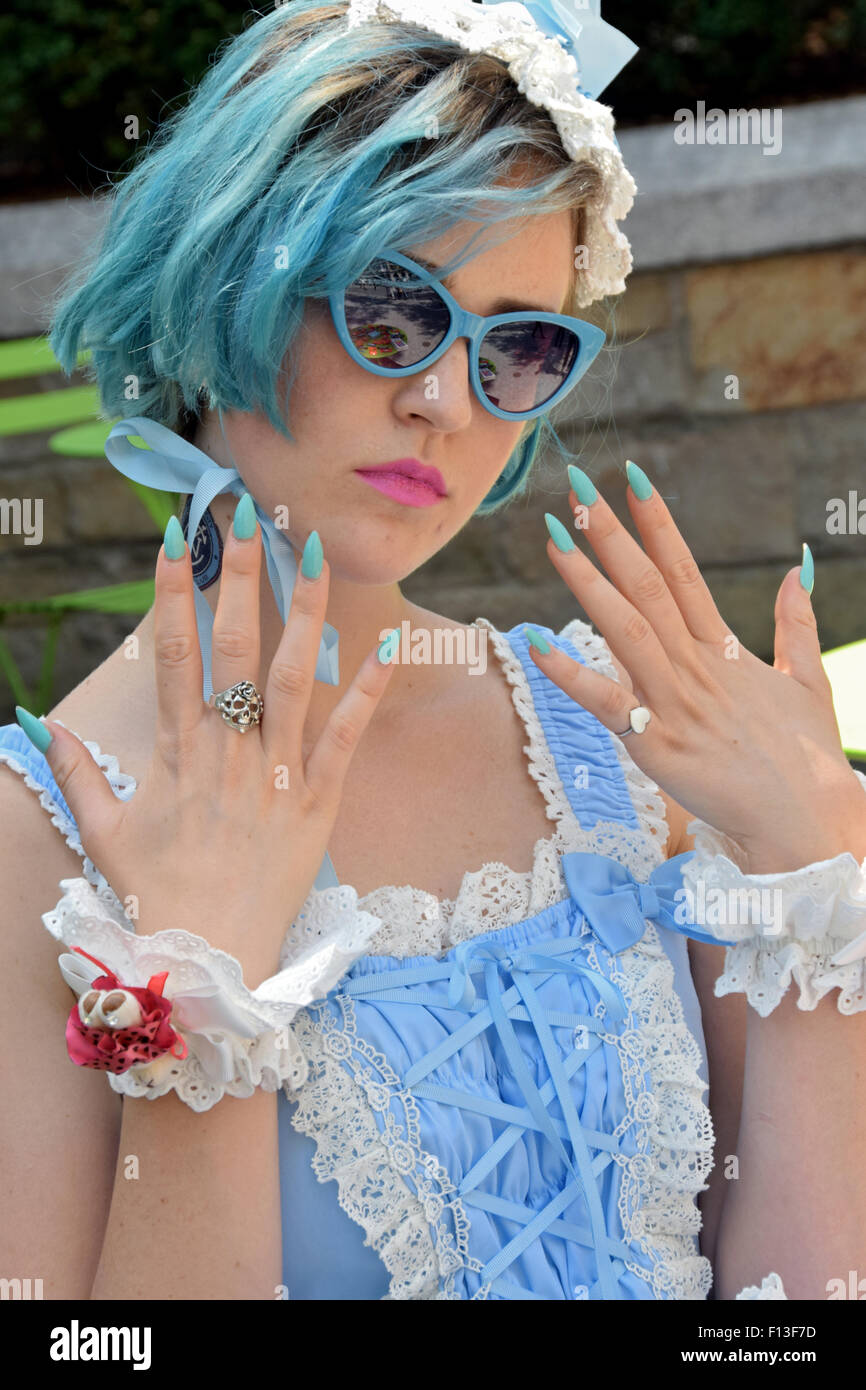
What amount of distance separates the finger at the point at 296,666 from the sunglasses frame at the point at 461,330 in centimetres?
22

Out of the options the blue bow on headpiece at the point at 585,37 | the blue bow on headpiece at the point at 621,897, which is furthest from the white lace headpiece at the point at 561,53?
the blue bow on headpiece at the point at 621,897

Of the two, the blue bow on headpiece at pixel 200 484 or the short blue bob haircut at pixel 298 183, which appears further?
the blue bow on headpiece at pixel 200 484

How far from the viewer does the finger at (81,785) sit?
49.3 inches

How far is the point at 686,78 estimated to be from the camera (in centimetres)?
526

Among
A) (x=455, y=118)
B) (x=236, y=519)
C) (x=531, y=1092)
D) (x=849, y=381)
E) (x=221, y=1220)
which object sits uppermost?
(x=849, y=381)

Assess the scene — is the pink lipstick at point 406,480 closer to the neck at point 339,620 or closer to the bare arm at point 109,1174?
the neck at point 339,620

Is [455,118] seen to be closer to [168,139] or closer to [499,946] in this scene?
[168,139]

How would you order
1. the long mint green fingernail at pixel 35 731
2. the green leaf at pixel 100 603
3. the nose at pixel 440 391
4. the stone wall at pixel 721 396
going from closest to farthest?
1. the long mint green fingernail at pixel 35 731
2. the nose at pixel 440 391
3. the green leaf at pixel 100 603
4. the stone wall at pixel 721 396

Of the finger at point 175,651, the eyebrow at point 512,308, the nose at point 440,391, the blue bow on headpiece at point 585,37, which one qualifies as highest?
the blue bow on headpiece at point 585,37

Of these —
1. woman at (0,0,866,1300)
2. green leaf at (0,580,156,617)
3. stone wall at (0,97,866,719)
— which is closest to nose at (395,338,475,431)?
woman at (0,0,866,1300)

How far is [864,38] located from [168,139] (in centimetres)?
443

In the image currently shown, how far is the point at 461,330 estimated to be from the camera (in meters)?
1.38

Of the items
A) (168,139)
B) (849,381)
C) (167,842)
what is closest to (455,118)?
(168,139)

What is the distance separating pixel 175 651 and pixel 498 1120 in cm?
59
